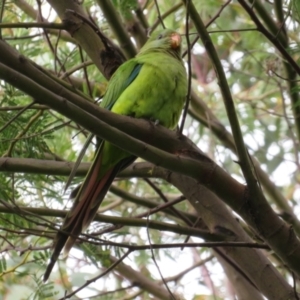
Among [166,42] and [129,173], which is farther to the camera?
[166,42]

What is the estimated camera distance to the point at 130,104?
2.40m

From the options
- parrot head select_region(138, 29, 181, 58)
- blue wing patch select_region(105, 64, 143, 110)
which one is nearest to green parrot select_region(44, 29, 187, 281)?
blue wing patch select_region(105, 64, 143, 110)

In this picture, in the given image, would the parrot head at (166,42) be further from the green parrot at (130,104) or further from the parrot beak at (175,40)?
the green parrot at (130,104)

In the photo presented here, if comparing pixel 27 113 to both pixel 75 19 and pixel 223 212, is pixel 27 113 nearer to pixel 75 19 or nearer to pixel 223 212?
pixel 75 19

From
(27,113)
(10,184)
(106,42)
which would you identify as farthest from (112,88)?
(10,184)

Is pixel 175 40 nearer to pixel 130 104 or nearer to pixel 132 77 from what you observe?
pixel 132 77

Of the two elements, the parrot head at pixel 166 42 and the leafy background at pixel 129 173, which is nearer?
the leafy background at pixel 129 173

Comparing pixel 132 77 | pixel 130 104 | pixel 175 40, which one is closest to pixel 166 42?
pixel 175 40

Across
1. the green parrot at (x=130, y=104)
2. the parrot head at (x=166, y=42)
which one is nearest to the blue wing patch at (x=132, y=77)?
the green parrot at (x=130, y=104)

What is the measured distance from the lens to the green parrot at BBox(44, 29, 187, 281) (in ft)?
7.10

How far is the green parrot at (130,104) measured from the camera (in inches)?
85.2

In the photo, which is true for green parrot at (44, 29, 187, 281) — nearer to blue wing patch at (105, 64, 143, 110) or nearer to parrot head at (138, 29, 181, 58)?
blue wing patch at (105, 64, 143, 110)

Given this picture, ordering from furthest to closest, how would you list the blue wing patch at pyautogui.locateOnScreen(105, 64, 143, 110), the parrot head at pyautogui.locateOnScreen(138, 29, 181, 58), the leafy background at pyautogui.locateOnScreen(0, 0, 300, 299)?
the parrot head at pyautogui.locateOnScreen(138, 29, 181, 58) < the blue wing patch at pyautogui.locateOnScreen(105, 64, 143, 110) < the leafy background at pyautogui.locateOnScreen(0, 0, 300, 299)

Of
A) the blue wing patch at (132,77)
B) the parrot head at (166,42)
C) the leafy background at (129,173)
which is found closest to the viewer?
the leafy background at (129,173)
